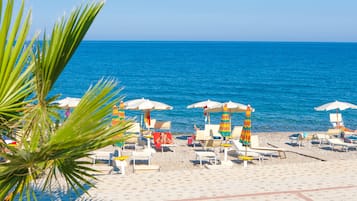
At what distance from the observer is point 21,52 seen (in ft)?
9.80

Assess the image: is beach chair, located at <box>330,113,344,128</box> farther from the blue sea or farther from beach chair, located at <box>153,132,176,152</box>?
beach chair, located at <box>153,132,176,152</box>

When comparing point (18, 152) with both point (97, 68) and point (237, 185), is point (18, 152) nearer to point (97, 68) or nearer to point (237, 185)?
point (237, 185)

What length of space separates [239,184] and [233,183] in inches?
5.7

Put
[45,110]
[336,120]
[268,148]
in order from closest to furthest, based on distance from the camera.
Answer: [45,110] → [268,148] → [336,120]

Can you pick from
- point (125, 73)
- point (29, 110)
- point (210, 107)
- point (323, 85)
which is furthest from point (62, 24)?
point (125, 73)

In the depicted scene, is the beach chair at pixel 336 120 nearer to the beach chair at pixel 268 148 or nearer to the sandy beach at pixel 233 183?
the beach chair at pixel 268 148

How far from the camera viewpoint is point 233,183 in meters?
10.3

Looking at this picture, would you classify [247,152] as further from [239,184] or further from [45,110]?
[45,110]

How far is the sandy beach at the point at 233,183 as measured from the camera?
363 inches

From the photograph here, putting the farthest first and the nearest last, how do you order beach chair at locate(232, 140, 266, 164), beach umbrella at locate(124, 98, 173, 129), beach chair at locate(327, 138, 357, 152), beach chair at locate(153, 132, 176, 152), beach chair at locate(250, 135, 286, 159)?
1. beach umbrella at locate(124, 98, 173, 129)
2. beach chair at locate(327, 138, 357, 152)
3. beach chair at locate(153, 132, 176, 152)
4. beach chair at locate(250, 135, 286, 159)
5. beach chair at locate(232, 140, 266, 164)

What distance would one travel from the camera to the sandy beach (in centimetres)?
922

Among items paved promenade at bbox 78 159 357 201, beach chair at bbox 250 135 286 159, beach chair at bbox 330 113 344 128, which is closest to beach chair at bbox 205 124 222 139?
beach chair at bbox 250 135 286 159

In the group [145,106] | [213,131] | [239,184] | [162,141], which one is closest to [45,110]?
[239,184]

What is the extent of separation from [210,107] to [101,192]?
9550mm
